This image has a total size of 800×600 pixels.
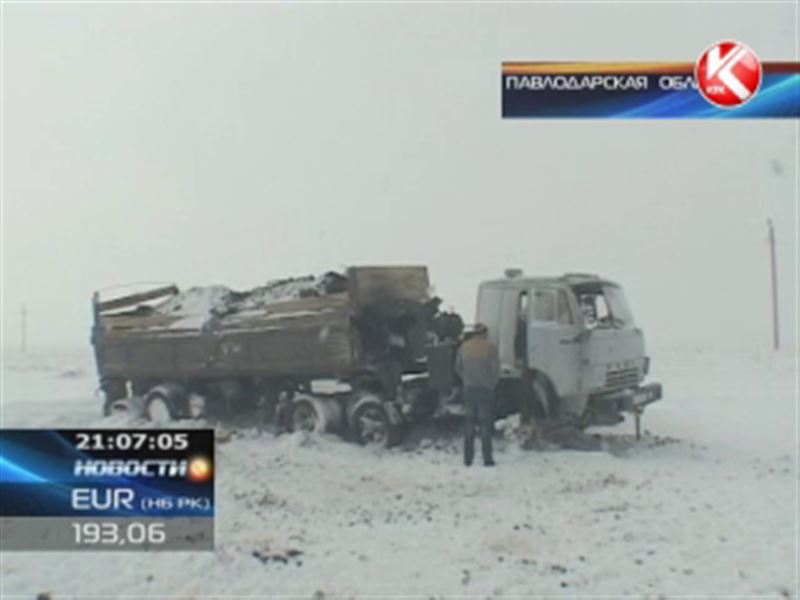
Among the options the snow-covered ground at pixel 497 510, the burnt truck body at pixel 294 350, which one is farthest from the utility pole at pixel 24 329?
the burnt truck body at pixel 294 350

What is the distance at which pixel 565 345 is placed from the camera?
3.05 metres

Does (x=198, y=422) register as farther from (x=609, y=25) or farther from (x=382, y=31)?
(x=609, y=25)

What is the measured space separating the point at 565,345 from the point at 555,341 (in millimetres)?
39

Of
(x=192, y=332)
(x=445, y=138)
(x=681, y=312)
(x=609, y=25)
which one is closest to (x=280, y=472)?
(x=192, y=332)

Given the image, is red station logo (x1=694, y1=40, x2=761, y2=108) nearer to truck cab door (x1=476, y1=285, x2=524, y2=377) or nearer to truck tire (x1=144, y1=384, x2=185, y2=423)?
truck cab door (x1=476, y1=285, x2=524, y2=377)

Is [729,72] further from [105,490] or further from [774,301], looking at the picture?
[105,490]

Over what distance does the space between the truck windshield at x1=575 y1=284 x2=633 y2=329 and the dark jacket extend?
1.20 ft

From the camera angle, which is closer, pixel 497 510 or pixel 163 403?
pixel 497 510

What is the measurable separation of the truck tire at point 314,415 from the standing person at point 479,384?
0.49 metres

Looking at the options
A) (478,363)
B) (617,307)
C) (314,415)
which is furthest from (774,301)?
(314,415)

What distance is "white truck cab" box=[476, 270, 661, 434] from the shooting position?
303cm

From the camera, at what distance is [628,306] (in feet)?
9.89

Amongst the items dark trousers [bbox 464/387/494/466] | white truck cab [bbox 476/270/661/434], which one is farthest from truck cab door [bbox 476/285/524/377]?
dark trousers [bbox 464/387/494/466]

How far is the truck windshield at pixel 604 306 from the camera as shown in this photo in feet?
9.91
